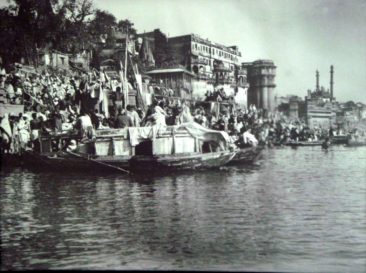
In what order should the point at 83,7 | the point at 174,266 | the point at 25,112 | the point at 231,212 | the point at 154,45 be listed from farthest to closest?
the point at 25,112
the point at 154,45
the point at 83,7
the point at 231,212
the point at 174,266

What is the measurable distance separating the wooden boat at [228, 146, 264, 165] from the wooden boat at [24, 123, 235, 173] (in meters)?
0.83

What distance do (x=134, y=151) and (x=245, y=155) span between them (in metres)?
2.15

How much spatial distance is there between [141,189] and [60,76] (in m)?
1.59

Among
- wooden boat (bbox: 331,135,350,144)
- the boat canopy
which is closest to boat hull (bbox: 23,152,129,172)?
the boat canopy

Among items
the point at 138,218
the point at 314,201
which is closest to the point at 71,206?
the point at 138,218

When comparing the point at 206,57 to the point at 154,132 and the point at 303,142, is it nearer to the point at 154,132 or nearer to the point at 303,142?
the point at 154,132

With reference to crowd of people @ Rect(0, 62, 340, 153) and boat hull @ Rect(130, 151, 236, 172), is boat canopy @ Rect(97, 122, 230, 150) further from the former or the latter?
boat hull @ Rect(130, 151, 236, 172)

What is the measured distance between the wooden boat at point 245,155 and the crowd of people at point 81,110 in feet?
3.72

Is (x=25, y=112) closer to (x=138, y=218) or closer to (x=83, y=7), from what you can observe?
(x=83, y=7)

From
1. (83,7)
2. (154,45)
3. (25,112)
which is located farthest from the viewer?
(25,112)

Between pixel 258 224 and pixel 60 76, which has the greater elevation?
pixel 60 76

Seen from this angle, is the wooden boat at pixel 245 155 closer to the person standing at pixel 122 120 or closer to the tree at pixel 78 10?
the person standing at pixel 122 120

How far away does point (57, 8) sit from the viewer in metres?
4.17

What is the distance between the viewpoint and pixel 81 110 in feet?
16.6
